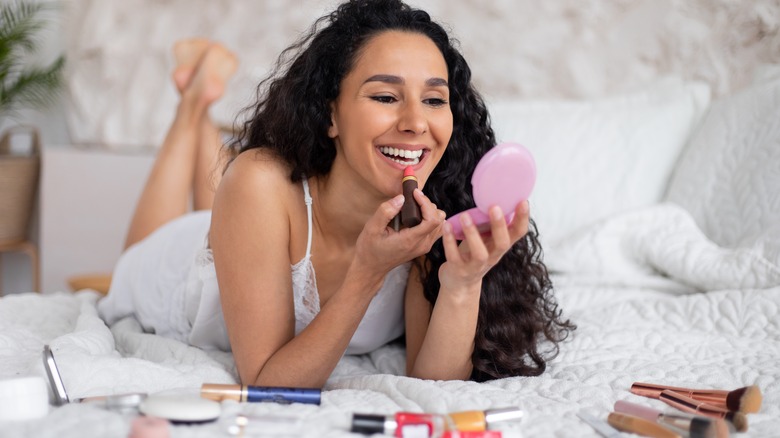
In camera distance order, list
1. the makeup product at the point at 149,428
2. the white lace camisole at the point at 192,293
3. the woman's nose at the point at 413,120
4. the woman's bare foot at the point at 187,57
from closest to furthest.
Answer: the makeup product at the point at 149,428 < the woman's nose at the point at 413,120 < the white lace camisole at the point at 192,293 < the woman's bare foot at the point at 187,57

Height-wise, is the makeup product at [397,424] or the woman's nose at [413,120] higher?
the woman's nose at [413,120]

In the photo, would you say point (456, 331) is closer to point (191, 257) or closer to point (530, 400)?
point (530, 400)

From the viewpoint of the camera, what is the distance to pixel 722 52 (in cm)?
Answer: 194

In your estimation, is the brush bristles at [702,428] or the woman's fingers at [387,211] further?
the woman's fingers at [387,211]

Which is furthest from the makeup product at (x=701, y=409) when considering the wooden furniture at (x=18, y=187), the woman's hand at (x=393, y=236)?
the wooden furniture at (x=18, y=187)

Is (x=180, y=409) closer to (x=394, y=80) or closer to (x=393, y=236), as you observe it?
(x=393, y=236)

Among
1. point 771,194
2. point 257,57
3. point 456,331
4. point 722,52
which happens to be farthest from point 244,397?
point 257,57

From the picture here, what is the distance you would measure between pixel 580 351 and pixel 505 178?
17.5 inches

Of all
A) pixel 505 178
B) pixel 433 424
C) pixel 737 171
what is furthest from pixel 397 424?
pixel 737 171

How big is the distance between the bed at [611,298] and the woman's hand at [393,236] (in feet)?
0.51

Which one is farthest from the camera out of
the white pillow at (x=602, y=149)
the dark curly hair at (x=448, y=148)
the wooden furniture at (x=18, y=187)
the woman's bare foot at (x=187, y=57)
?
the wooden furniture at (x=18, y=187)

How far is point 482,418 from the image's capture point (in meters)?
Answer: 0.76

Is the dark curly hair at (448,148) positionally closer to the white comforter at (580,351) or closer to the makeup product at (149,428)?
the white comforter at (580,351)

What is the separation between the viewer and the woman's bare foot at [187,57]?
6.75 ft
